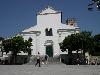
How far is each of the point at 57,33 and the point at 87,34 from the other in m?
8.15

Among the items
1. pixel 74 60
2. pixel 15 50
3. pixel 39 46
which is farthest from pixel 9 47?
pixel 74 60

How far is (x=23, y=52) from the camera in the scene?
182ft

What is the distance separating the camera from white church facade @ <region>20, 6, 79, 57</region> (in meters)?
59.2

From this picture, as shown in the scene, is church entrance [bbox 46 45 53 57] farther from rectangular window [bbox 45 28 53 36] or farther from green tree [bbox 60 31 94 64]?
green tree [bbox 60 31 94 64]

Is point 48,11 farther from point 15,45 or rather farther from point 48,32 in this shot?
point 15,45

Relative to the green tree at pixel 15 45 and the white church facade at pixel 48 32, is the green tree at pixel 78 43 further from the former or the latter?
the green tree at pixel 15 45

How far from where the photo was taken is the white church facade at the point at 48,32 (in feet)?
194

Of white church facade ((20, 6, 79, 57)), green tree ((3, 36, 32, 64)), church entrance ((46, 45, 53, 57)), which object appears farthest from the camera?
white church facade ((20, 6, 79, 57))

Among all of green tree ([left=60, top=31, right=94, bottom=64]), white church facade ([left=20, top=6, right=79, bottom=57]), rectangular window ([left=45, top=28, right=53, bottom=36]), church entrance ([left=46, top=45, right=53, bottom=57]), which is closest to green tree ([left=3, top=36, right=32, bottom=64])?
white church facade ([left=20, top=6, right=79, bottom=57])

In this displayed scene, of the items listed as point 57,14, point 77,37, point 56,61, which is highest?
point 57,14

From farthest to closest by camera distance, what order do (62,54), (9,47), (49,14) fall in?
1. (49,14)
2. (62,54)
3. (9,47)

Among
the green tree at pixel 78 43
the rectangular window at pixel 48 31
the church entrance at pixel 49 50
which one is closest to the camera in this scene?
the green tree at pixel 78 43

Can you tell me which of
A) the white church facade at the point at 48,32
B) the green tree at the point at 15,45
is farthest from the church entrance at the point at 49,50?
the green tree at the point at 15,45

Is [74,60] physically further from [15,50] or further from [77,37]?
[15,50]
